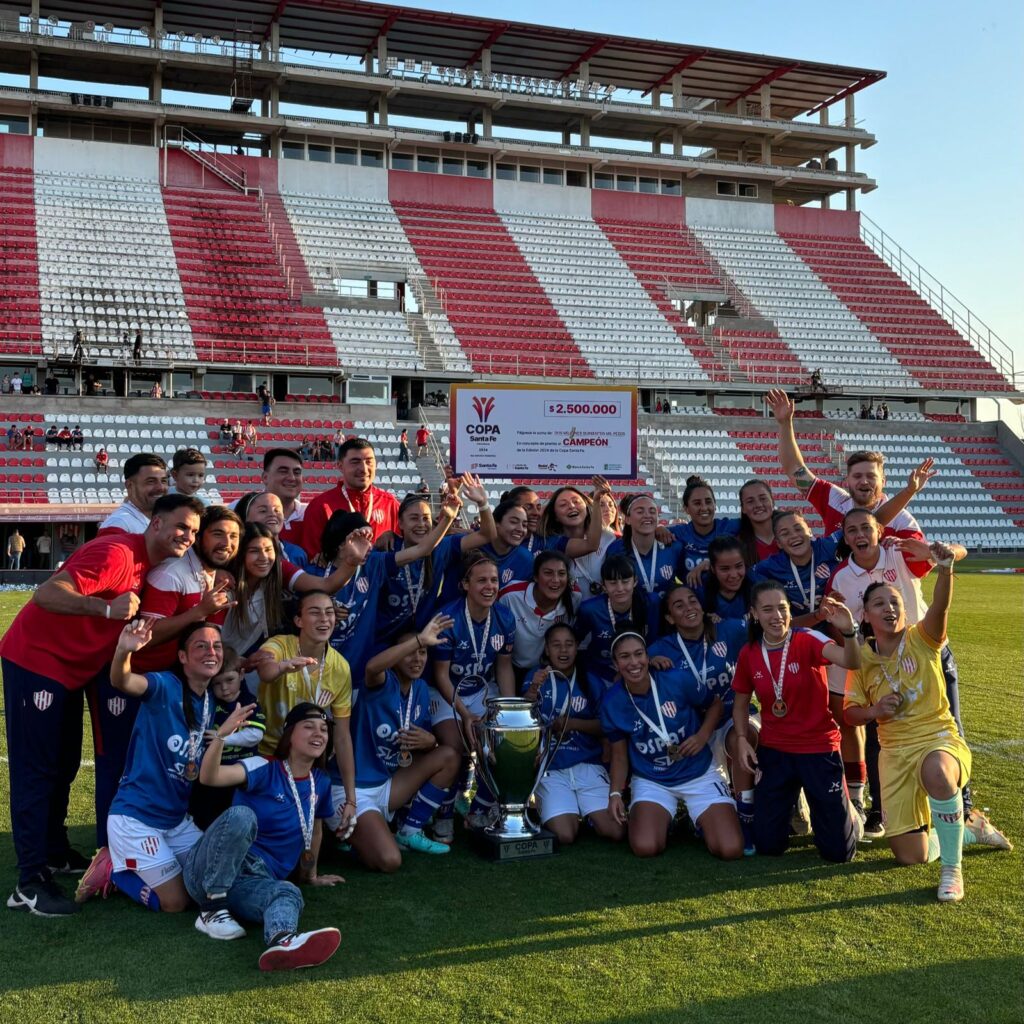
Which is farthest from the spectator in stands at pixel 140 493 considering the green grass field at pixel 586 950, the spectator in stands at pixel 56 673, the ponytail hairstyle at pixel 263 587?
the green grass field at pixel 586 950

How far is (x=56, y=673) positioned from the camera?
14.7 ft

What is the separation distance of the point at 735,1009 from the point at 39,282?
92.9 feet

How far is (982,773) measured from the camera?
21.4ft

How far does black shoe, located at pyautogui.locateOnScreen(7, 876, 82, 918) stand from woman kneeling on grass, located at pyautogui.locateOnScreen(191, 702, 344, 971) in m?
0.50

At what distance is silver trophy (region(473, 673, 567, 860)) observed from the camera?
5.08 metres

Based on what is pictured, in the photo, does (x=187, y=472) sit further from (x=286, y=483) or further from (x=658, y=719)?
(x=658, y=719)

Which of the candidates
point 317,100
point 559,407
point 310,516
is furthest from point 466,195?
point 310,516

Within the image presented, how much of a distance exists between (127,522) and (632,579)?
8.38ft

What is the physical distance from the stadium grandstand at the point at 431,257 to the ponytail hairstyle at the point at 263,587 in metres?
19.2

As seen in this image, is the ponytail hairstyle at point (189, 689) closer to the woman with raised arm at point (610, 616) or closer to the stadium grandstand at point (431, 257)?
the woman with raised arm at point (610, 616)

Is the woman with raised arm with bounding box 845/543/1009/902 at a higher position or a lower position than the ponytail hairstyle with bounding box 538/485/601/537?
lower

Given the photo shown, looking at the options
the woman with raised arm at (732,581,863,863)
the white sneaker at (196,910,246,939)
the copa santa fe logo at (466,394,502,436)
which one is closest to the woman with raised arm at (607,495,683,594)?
the woman with raised arm at (732,581,863,863)

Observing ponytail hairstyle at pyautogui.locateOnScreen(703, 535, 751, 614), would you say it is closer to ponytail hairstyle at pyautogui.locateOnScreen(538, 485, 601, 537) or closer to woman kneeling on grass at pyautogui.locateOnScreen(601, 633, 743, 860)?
woman kneeling on grass at pyautogui.locateOnScreen(601, 633, 743, 860)

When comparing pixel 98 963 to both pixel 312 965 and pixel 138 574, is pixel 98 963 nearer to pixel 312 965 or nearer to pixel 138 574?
pixel 312 965
